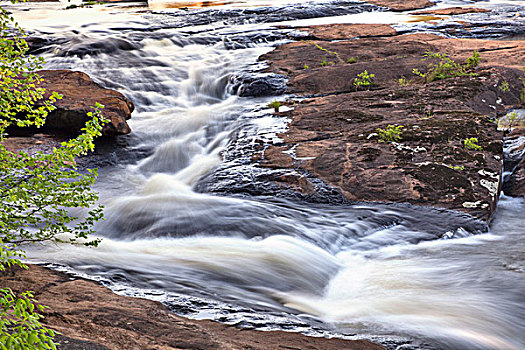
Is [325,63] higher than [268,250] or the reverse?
higher

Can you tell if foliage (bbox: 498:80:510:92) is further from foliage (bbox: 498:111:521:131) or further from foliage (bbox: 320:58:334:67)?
foliage (bbox: 320:58:334:67)

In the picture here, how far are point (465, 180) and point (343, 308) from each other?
Result: 335cm

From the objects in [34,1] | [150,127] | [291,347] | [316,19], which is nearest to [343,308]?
[291,347]

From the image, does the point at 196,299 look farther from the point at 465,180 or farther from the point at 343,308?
the point at 465,180

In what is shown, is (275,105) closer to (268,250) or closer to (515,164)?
(515,164)

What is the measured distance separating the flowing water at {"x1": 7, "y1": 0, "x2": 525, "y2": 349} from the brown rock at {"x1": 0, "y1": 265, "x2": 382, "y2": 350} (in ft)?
0.91

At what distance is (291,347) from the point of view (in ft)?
11.8

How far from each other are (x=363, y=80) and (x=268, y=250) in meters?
6.12

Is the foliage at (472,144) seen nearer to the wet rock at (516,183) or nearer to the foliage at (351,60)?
the wet rock at (516,183)

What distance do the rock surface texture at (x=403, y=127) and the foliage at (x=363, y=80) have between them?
0.42ft

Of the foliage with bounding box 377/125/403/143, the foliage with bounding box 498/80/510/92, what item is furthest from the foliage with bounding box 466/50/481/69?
the foliage with bounding box 377/125/403/143

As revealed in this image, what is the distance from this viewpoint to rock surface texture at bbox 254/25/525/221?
6949mm

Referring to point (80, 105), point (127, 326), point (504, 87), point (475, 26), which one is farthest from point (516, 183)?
point (475, 26)

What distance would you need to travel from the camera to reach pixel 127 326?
3.50 m
